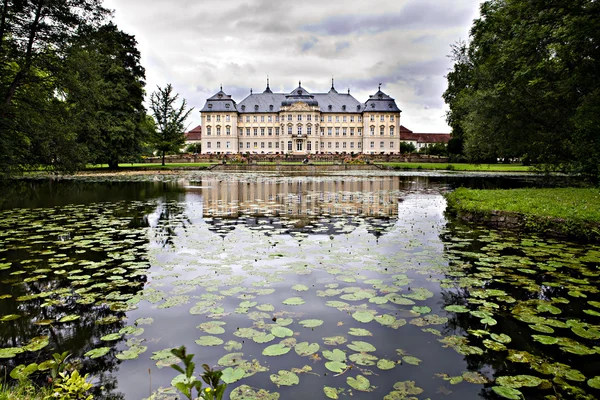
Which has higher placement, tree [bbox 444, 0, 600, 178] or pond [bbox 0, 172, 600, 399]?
tree [bbox 444, 0, 600, 178]

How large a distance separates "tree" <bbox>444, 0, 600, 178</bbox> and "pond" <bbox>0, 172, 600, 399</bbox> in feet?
26.4

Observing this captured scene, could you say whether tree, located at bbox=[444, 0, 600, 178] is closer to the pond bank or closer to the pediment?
the pond bank

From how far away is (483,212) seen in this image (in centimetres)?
931

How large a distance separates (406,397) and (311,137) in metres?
79.5

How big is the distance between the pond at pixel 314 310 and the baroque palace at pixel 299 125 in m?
73.8

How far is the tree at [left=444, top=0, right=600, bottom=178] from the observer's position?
38.3ft

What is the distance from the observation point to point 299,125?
80438mm

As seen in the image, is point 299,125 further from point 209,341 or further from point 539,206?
point 209,341

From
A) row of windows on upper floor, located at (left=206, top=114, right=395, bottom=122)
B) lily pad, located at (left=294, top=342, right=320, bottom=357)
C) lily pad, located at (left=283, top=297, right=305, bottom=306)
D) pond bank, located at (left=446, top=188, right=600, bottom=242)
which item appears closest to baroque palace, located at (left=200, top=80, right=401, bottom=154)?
row of windows on upper floor, located at (left=206, top=114, right=395, bottom=122)

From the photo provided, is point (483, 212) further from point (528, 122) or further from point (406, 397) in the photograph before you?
point (528, 122)

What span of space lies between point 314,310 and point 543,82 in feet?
50.5

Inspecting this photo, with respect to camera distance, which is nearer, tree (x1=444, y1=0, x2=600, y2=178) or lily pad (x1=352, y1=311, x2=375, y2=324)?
lily pad (x1=352, y1=311, x2=375, y2=324)

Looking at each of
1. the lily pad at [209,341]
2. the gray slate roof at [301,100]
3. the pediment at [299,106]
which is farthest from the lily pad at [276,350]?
the gray slate roof at [301,100]

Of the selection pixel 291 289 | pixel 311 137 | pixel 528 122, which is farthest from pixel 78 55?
pixel 311 137
